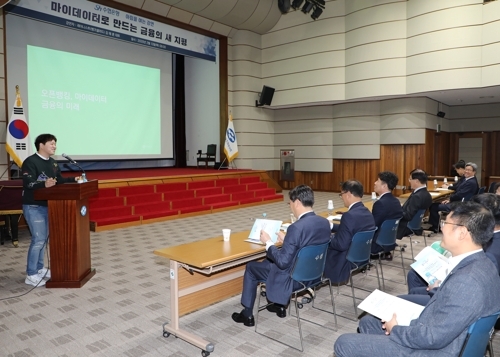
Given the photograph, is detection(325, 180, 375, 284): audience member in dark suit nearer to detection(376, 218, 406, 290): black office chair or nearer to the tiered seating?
detection(376, 218, 406, 290): black office chair

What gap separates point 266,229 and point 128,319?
1.49 m

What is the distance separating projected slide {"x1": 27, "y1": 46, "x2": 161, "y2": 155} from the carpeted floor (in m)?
4.73

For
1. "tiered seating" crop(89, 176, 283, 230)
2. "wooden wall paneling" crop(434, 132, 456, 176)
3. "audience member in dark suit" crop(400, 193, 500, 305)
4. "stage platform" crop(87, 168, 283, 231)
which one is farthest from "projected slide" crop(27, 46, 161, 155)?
"wooden wall paneling" crop(434, 132, 456, 176)

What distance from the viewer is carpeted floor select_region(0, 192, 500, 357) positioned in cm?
296

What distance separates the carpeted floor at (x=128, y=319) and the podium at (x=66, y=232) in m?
0.16

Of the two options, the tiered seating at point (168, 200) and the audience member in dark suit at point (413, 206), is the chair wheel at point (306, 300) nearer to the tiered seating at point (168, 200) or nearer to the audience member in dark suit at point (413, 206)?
the audience member in dark suit at point (413, 206)

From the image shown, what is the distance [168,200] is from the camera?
8992mm

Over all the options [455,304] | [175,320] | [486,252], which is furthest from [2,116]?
[455,304]

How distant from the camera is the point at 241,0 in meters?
11.9

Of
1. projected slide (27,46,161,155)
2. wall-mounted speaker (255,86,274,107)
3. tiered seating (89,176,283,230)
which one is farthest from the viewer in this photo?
wall-mounted speaker (255,86,274,107)

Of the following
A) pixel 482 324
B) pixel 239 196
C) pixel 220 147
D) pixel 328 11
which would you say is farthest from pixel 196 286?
pixel 328 11

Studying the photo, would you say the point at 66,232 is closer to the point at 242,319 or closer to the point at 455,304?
the point at 242,319

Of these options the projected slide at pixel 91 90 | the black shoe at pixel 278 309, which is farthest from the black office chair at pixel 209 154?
the black shoe at pixel 278 309

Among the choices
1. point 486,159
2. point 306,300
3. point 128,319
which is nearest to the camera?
point 128,319
